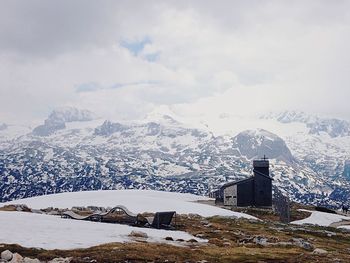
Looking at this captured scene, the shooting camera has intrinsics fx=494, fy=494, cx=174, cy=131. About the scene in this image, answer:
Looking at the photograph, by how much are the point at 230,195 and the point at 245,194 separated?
14.8 feet

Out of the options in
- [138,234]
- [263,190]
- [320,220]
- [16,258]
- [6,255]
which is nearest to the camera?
[16,258]

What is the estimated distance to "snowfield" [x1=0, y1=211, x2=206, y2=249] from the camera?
4094 cm

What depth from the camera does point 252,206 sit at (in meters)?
128

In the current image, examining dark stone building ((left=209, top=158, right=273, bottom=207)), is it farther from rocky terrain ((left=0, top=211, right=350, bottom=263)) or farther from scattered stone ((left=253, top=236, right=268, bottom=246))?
scattered stone ((left=253, top=236, right=268, bottom=246))

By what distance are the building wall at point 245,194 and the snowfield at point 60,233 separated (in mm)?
71819

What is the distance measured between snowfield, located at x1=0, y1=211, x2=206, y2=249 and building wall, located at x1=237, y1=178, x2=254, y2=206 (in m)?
71.8

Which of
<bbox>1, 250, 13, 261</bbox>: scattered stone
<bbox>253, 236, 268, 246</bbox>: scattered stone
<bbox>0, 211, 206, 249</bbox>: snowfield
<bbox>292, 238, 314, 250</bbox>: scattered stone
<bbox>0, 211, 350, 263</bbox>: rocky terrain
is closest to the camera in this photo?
<bbox>1, 250, 13, 261</bbox>: scattered stone

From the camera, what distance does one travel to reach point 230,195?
13150 cm

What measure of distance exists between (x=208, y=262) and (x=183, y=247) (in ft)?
27.3

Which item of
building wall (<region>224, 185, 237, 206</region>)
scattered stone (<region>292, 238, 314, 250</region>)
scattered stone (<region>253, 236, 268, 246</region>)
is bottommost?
scattered stone (<region>292, 238, 314, 250</region>)

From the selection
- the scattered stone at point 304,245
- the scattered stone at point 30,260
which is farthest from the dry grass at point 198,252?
the scattered stone at point 30,260

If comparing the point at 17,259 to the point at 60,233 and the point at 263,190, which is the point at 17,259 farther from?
the point at 263,190

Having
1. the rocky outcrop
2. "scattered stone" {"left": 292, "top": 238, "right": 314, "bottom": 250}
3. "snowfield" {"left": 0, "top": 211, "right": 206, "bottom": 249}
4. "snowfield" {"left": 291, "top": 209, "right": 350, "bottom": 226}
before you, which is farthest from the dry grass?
"snowfield" {"left": 291, "top": 209, "right": 350, "bottom": 226}

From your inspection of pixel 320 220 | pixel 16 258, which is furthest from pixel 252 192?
pixel 16 258
